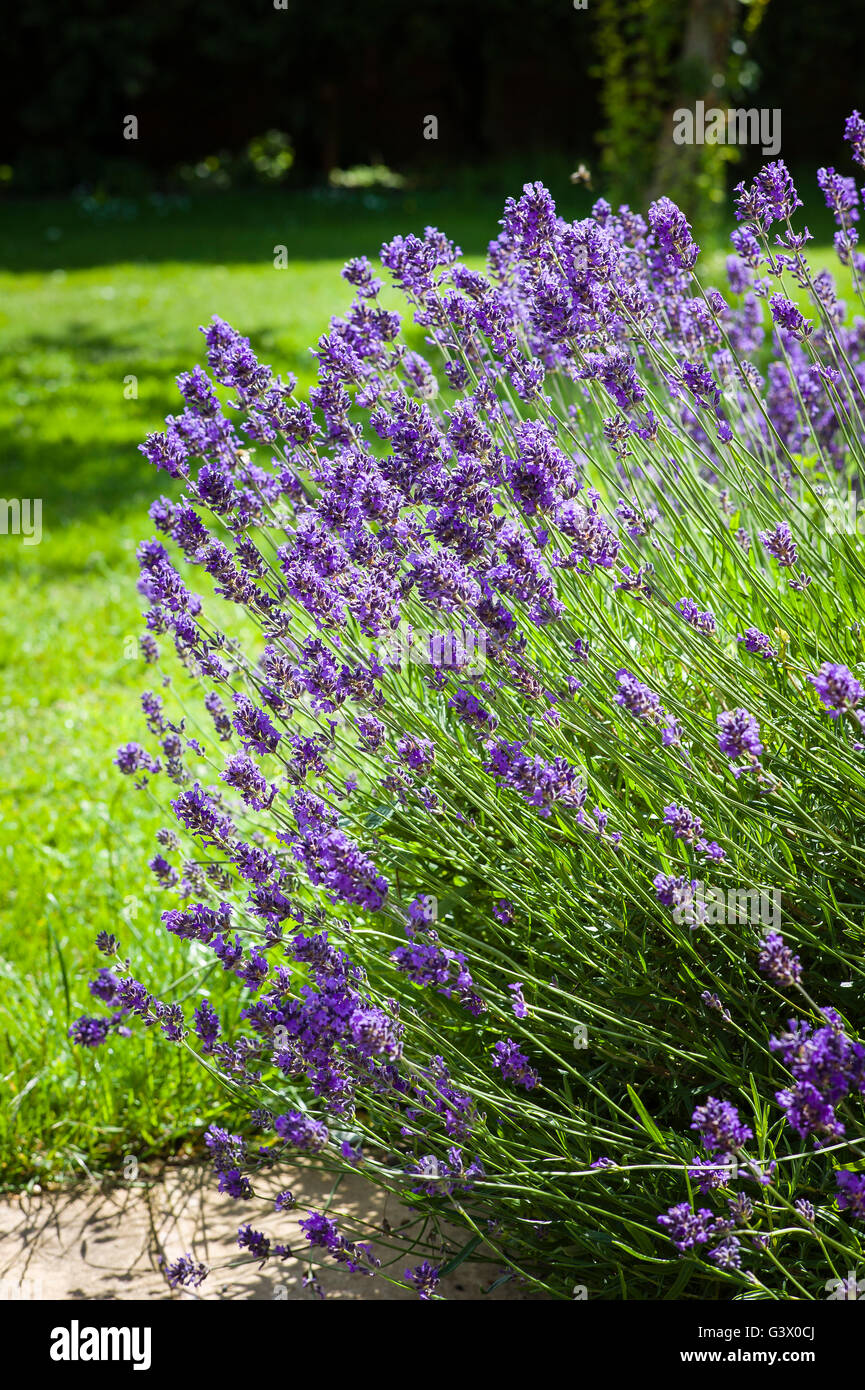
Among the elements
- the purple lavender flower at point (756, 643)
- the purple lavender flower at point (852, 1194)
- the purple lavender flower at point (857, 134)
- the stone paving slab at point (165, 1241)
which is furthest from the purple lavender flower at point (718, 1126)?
the purple lavender flower at point (857, 134)

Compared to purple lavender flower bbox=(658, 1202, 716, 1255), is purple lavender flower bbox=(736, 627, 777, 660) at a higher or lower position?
higher

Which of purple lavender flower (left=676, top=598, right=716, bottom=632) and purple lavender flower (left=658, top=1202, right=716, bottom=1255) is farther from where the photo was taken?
purple lavender flower (left=676, top=598, right=716, bottom=632)

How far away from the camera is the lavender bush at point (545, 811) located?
5.53 ft

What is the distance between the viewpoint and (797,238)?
1.85 m

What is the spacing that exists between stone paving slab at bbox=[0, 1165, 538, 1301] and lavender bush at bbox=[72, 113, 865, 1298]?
79mm

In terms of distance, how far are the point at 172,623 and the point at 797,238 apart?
48.9 inches

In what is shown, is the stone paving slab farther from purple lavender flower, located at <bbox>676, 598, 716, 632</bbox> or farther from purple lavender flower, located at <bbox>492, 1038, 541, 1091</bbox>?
purple lavender flower, located at <bbox>676, 598, 716, 632</bbox>

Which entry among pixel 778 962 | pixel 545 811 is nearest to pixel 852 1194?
pixel 778 962

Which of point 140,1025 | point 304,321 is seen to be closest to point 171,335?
point 304,321

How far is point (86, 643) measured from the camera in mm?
5211

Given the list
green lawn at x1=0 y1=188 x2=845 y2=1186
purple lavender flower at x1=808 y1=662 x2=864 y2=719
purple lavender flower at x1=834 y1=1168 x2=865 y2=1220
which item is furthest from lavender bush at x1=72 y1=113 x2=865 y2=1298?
green lawn at x1=0 y1=188 x2=845 y2=1186

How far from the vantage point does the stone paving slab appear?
218cm

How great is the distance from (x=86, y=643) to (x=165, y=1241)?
3.29 meters
